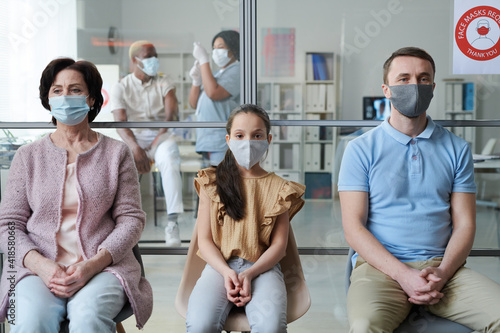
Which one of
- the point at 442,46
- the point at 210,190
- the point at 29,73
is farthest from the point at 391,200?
the point at 29,73

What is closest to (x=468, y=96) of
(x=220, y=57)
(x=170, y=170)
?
Answer: (x=220, y=57)

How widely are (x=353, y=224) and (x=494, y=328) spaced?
54cm

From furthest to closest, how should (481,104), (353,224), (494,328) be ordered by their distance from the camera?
(481,104) < (353,224) < (494,328)

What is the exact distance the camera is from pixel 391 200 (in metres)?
1.84

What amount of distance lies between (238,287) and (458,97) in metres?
2.50

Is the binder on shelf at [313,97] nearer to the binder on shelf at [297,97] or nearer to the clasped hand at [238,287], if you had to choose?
the binder on shelf at [297,97]

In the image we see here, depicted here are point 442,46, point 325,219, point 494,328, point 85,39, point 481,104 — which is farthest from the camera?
point 85,39

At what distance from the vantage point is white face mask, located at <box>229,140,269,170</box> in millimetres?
1920

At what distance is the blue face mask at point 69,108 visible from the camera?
195 centimetres

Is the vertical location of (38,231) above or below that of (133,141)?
below

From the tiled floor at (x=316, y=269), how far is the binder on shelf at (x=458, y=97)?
2.66ft

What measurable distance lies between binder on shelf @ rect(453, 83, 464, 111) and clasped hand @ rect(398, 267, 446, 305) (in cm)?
208

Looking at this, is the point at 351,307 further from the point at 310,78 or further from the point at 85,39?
the point at 85,39

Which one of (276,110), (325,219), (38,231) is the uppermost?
(276,110)
